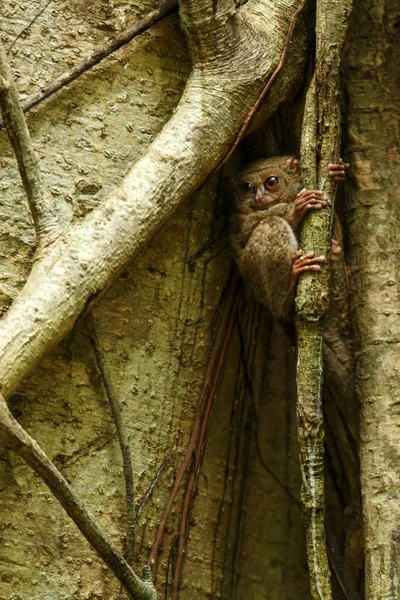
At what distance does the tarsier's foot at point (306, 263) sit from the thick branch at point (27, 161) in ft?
3.41

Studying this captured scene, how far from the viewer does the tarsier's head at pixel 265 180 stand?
14.3ft

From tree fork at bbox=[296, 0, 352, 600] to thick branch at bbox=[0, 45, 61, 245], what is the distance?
1090mm

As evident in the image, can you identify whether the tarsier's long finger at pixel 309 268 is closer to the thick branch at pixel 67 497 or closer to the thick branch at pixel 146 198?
the thick branch at pixel 146 198

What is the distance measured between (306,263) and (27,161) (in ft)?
Result: 4.07

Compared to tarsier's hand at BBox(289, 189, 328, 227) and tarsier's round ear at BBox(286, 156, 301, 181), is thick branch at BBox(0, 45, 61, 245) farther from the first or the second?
tarsier's round ear at BBox(286, 156, 301, 181)

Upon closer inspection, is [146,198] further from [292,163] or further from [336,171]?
[292,163]

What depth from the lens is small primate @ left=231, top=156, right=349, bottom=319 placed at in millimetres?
3916

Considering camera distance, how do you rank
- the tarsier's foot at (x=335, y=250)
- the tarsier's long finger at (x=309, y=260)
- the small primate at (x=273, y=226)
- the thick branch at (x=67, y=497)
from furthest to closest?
the tarsier's foot at (x=335, y=250) < the small primate at (x=273, y=226) < the tarsier's long finger at (x=309, y=260) < the thick branch at (x=67, y=497)

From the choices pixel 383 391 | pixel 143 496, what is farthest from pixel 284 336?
pixel 143 496

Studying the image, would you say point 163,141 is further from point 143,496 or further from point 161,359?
point 143,496

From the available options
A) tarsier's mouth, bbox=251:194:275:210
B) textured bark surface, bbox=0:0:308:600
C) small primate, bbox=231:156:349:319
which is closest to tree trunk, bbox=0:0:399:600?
textured bark surface, bbox=0:0:308:600

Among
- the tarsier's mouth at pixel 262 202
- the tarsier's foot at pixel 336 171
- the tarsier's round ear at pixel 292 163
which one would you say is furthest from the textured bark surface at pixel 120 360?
the tarsier's foot at pixel 336 171

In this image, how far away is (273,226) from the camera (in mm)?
4195

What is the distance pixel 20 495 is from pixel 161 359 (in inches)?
32.9
